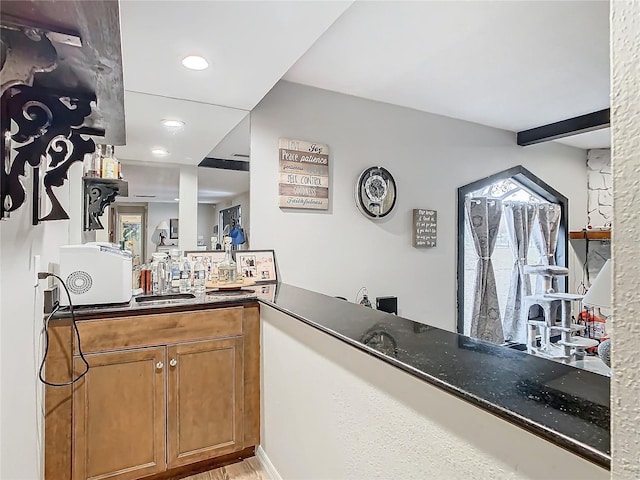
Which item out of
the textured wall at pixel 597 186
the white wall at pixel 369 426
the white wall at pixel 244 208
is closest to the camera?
the white wall at pixel 369 426

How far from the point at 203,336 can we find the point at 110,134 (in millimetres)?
1093

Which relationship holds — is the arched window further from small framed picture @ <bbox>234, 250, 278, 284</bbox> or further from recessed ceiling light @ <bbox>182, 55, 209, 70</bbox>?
recessed ceiling light @ <bbox>182, 55, 209, 70</bbox>

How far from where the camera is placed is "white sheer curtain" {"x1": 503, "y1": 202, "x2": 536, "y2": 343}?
4.55 metres

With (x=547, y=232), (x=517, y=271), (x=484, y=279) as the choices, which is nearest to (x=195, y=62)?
(x=484, y=279)

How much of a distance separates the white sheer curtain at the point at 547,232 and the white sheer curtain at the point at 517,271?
173mm

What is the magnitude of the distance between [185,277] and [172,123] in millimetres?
1083

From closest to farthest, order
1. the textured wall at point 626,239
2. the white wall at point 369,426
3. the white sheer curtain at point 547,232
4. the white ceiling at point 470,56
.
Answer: the textured wall at point 626,239 → the white wall at point 369,426 → the white ceiling at point 470,56 → the white sheer curtain at point 547,232

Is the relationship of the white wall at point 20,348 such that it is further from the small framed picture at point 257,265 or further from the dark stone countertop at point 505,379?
the small framed picture at point 257,265

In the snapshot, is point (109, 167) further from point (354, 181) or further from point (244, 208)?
point (354, 181)

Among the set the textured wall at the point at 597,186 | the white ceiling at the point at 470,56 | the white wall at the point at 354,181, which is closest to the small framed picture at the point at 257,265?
the white wall at the point at 354,181

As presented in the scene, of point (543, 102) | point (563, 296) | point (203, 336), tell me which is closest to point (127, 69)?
point (203, 336)

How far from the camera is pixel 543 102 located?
3.51 m

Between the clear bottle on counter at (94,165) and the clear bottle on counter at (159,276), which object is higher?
the clear bottle on counter at (94,165)

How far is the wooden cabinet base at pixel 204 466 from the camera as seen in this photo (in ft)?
6.64
